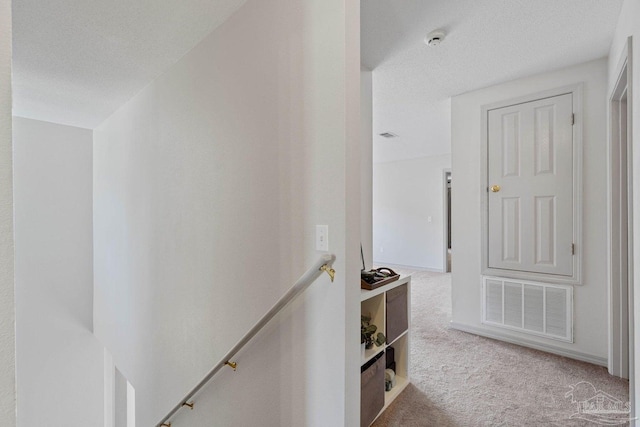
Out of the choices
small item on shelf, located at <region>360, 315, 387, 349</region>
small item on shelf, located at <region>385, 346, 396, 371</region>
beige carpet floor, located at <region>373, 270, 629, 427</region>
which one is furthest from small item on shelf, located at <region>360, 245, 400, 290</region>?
beige carpet floor, located at <region>373, 270, 629, 427</region>

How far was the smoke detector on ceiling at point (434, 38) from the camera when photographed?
208 centimetres

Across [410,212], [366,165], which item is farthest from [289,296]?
[410,212]

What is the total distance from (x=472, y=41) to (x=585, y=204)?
166 centimetres

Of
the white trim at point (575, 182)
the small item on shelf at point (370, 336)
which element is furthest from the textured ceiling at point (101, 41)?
the white trim at point (575, 182)

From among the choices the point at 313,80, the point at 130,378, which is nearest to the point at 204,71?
the point at 313,80

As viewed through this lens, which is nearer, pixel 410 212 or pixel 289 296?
pixel 289 296

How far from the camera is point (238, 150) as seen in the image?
1708 mm

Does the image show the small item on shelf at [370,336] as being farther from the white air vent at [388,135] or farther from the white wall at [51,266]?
the white wall at [51,266]

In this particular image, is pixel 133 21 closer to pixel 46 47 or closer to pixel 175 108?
pixel 175 108

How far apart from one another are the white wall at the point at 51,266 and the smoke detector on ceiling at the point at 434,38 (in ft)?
14.0

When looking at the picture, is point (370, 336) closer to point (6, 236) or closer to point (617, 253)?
point (6, 236)

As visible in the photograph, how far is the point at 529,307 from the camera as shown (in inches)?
108

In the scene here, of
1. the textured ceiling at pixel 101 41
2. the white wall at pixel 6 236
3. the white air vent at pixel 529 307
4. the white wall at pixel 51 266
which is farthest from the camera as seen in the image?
the white wall at pixel 51 266

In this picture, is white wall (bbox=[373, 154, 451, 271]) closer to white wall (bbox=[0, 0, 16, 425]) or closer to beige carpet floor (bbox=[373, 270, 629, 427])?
beige carpet floor (bbox=[373, 270, 629, 427])
